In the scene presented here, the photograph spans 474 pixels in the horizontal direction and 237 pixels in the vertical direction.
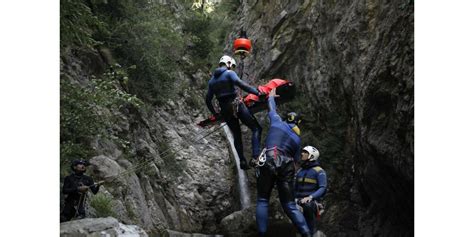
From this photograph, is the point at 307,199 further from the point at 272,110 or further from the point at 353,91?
the point at 353,91

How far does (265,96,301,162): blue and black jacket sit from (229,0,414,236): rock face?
185 centimetres

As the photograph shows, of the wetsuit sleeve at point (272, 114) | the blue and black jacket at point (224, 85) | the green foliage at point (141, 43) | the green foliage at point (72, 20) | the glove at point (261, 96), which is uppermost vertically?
the green foliage at point (141, 43)

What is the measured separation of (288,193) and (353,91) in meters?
4.46

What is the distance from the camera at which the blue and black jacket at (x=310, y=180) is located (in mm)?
8023

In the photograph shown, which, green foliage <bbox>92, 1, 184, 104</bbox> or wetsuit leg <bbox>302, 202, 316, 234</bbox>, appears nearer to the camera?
wetsuit leg <bbox>302, 202, 316, 234</bbox>

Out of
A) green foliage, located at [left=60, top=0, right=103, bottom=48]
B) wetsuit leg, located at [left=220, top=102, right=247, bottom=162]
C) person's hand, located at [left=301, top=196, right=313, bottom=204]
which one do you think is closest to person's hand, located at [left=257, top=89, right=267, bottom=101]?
wetsuit leg, located at [left=220, top=102, right=247, bottom=162]

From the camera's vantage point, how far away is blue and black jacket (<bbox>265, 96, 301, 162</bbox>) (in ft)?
23.1

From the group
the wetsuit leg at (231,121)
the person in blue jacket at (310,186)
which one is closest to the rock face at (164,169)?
the wetsuit leg at (231,121)

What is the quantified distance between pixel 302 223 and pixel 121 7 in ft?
34.6

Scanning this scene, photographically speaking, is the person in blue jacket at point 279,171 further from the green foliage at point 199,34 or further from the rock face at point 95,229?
the green foliage at point 199,34

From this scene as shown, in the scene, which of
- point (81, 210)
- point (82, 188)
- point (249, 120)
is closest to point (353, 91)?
point (249, 120)

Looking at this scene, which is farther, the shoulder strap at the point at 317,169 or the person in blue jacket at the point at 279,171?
the shoulder strap at the point at 317,169

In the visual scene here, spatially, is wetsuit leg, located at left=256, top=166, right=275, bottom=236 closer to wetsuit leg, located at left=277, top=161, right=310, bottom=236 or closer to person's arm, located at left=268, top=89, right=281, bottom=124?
wetsuit leg, located at left=277, top=161, right=310, bottom=236

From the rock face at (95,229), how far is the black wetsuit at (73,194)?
1531 millimetres
